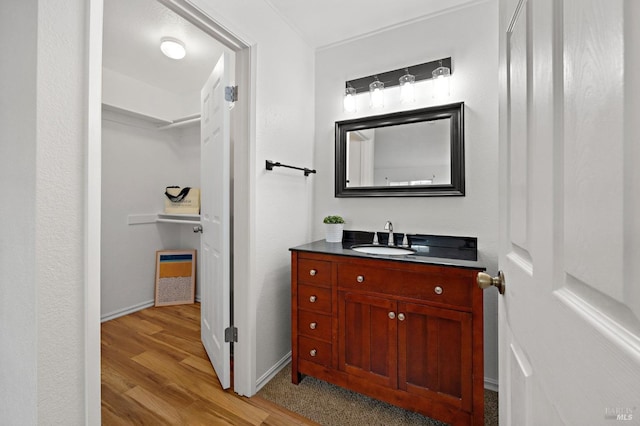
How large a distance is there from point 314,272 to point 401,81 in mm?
1480

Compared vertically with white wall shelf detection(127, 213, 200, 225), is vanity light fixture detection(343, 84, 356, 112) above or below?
above

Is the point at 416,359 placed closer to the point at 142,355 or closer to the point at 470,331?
the point at 470,331

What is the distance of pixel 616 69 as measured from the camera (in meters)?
0.29

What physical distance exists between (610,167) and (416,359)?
4.64 feet

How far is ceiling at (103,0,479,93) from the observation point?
1.86m

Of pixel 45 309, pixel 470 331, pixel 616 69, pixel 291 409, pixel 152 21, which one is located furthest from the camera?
pixel 152 21

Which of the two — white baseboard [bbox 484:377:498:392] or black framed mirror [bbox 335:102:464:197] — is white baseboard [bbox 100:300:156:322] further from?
white baseboard [bbox 484:377:498:392]

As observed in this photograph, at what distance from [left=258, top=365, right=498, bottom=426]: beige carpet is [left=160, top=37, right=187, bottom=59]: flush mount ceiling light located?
2684mm

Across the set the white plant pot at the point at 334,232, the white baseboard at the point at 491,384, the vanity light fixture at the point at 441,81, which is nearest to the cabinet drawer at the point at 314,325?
the white plant pot at the point at 334,232

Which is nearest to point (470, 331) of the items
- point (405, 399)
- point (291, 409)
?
point (405, 399)

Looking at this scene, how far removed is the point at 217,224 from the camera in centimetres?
185

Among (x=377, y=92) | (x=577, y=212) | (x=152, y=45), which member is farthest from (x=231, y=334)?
(x=152, y=45)

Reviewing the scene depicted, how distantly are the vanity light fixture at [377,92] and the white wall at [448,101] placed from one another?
0.06m

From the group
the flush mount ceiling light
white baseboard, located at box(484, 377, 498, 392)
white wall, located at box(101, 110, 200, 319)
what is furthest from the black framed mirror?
white wall, located at box(101, 110, 200, 319)
